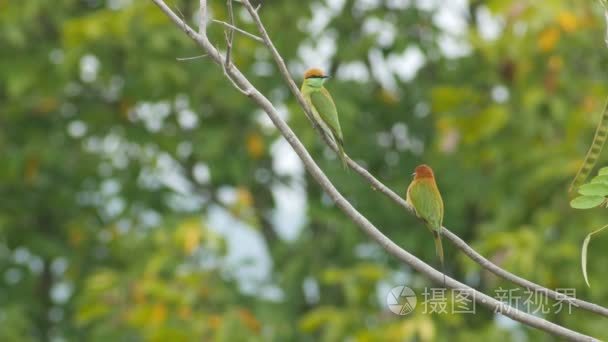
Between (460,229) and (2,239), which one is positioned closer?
(460,229)

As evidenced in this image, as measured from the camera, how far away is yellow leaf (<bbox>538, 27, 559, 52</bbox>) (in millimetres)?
5836

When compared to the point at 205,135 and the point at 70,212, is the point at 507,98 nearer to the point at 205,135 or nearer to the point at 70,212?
the point at 205,135

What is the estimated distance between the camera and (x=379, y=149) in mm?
6793

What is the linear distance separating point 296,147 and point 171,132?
5.11 m

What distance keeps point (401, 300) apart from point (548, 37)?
3293mm

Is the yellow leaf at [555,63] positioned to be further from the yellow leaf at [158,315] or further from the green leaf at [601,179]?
the green leaf at [601,179]

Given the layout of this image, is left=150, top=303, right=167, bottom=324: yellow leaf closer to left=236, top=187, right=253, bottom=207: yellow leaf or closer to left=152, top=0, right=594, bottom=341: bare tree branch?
left=236, top=187, right=253, bottom=207: yellow leaf

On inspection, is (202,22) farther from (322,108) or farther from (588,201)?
(588,201)

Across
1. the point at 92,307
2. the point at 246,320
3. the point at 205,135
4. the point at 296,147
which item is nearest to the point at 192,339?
the point at 246,320

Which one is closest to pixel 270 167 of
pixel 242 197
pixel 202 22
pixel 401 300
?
pixel 242 197

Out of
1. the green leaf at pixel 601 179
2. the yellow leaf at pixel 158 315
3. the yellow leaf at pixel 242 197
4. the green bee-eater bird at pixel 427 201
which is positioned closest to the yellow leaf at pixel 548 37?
the yellow leaf at pixel 242 197

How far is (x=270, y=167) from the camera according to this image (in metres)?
7.38

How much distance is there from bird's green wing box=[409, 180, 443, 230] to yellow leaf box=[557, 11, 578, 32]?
3.45m

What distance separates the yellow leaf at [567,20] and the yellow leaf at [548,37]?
0.07m
